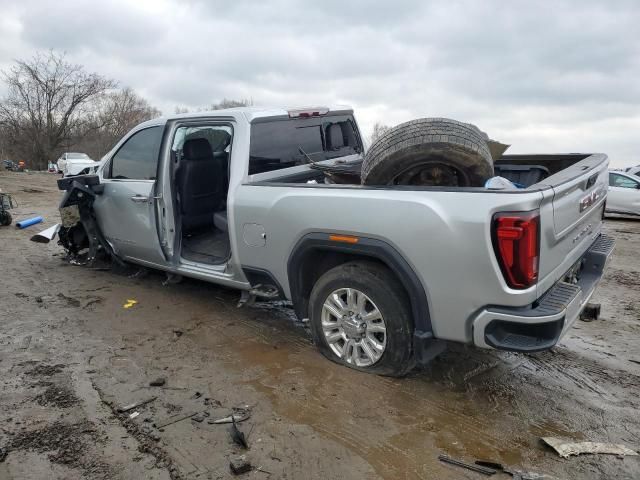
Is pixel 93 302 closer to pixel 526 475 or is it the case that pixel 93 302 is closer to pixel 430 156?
pixel 430 156

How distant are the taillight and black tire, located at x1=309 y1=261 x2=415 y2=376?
0.72 metres

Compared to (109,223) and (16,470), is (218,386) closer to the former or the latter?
(16,470)

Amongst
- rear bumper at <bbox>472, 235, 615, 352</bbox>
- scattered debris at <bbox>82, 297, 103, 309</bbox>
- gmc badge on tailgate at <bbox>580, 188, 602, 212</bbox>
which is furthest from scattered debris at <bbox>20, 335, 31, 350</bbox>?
gmc badge on tailgate at <bbox>580, 188, 602, 212</bbox>

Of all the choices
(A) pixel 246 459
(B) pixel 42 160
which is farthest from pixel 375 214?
(B) pixel 42 160

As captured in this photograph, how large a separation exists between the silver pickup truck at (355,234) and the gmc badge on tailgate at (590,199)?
2 cm

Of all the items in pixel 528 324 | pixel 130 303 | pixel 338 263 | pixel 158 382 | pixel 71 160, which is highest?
pixel 71 160

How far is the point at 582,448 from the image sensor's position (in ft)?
9.21

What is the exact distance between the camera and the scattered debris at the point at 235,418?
310 cm

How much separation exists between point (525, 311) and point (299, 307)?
168cm

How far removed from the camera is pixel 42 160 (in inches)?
1539

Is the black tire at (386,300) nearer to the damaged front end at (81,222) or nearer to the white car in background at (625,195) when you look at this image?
the damaged front end at (81,222)

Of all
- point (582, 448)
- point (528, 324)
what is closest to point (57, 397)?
point (528, 324)

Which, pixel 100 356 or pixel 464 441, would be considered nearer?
pixel 464 441

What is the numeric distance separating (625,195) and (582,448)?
39.4 ft
